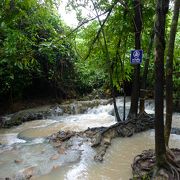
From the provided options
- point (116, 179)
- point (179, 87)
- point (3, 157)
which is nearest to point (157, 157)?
point (116, 179)

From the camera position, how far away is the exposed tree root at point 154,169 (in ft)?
12.5

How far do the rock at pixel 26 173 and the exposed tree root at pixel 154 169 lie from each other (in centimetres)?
156

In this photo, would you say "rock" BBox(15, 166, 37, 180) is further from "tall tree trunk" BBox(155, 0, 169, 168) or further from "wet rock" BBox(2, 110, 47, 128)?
"wet rock" BBox(2, 110, 47, 128)

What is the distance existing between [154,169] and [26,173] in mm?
1955

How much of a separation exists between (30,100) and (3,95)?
1509 mm

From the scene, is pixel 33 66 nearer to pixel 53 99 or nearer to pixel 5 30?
pixel 53 99

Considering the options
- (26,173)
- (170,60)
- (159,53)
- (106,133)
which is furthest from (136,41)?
(26,173)

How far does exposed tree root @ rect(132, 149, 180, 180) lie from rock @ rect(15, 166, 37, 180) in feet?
5.13

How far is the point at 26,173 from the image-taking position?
14.8 ft

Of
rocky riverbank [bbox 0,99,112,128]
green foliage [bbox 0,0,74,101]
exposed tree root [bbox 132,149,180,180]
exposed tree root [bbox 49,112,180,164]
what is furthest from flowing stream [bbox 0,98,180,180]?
rocky riverbank [bbox 0,99,112,128]

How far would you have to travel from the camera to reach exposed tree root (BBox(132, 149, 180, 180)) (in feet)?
12.5

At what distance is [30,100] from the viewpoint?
496 inches

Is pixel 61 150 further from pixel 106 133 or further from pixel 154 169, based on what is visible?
pixel 154 169

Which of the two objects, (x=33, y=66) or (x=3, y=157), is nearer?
(x=3, y=157)
